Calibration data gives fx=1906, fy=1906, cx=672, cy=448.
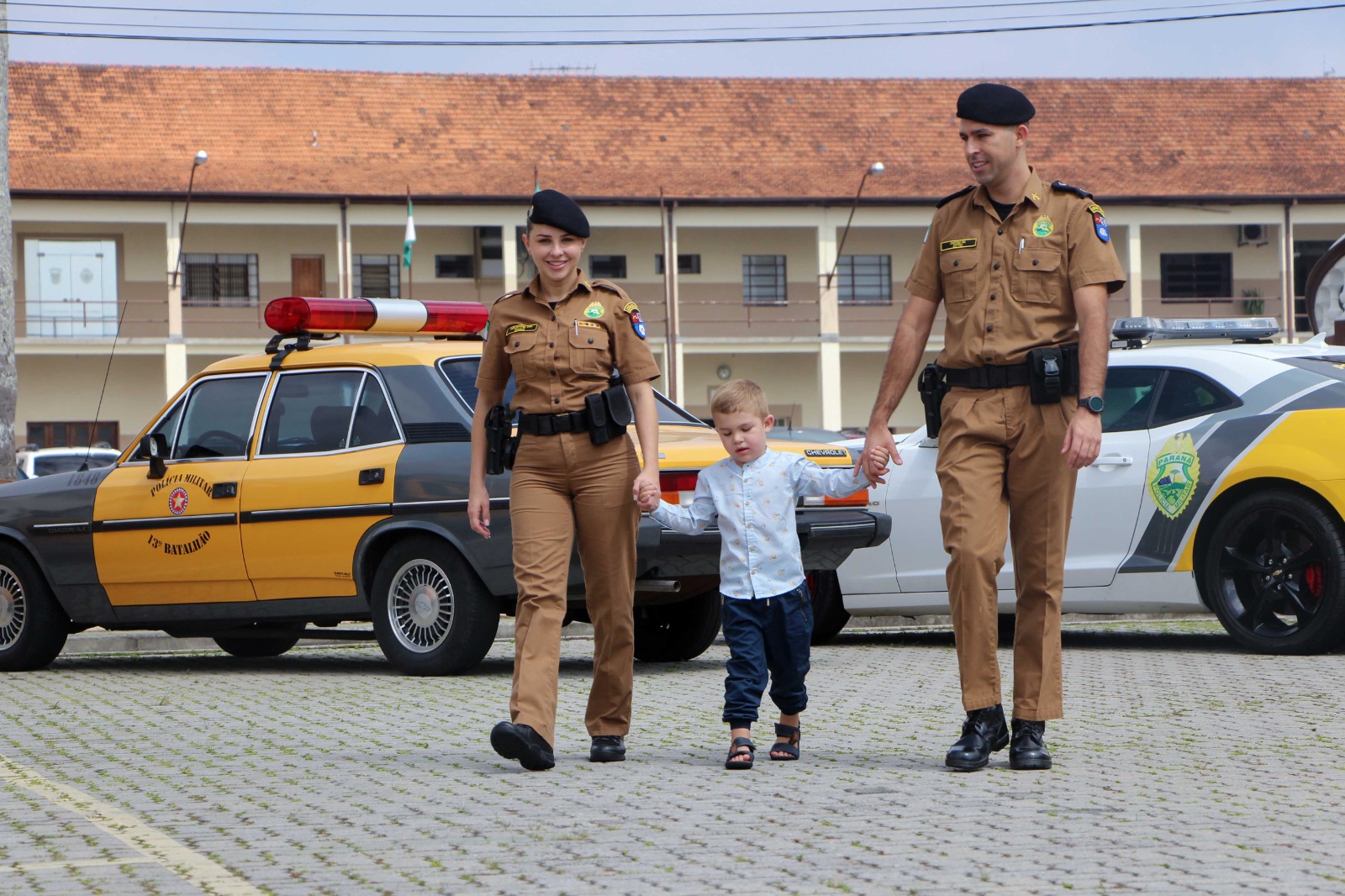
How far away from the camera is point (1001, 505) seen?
5.75 metres

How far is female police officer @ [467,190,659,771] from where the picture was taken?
5.91 m

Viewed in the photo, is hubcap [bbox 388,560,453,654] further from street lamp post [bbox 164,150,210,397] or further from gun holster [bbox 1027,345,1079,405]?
street lamp post [bbox 164,150,210,397]

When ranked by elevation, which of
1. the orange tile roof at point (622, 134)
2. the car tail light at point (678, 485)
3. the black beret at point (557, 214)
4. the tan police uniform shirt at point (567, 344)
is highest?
the orange tile roof at point (622, 134)

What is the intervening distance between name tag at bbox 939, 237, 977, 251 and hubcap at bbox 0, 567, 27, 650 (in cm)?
602

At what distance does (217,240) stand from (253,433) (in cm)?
3473

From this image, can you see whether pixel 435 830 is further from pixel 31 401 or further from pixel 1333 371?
pixel 31 401

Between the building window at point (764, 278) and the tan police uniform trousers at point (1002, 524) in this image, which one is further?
the building window at point (764, 278)

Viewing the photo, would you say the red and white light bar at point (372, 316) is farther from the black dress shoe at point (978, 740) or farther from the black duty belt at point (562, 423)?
the black dress shoe at point (978, 740)

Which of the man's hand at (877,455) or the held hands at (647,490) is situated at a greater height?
the man's hand at (877,455)

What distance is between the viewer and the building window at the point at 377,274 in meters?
43.6

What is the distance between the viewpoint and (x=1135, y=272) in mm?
44156

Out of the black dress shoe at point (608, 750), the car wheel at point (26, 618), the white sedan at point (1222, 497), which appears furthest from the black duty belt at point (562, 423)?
the car wheel at point (26, 618)

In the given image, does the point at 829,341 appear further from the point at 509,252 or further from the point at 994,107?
the point at 994,107

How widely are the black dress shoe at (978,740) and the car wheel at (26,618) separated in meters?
5.84
